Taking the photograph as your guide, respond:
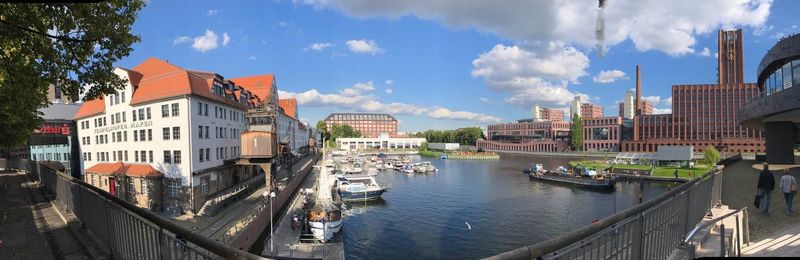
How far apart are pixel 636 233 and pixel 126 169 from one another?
4154 cm

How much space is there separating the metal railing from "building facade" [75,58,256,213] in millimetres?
34106

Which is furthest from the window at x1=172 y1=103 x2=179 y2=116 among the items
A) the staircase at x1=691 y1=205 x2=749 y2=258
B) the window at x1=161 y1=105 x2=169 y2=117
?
the staircase at x1=691 y1=205 x2=749 y2=258

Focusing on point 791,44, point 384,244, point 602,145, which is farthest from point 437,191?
point 602,145

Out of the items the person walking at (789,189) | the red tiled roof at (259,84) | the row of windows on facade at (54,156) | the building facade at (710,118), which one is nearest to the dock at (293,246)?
the person walking at (789,189)

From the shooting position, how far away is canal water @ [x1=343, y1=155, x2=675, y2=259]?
95.0ft

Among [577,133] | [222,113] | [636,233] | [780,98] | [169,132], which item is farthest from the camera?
[577,133]

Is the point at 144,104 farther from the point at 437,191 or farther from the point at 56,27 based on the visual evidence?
the point at 437,191

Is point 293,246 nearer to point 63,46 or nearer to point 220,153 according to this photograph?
point 63,46

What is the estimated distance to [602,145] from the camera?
13100cm

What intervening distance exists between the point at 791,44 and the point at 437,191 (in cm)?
3977

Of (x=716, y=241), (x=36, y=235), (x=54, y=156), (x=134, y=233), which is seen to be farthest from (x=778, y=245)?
(x=54, y=156)

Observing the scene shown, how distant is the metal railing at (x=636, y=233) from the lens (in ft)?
11.4

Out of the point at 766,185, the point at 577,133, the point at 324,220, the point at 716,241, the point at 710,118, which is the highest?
the point at 710,118

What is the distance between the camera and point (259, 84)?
6369 cm
